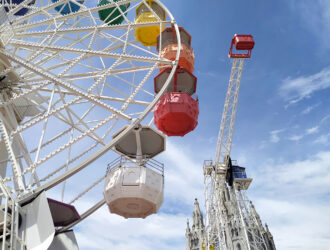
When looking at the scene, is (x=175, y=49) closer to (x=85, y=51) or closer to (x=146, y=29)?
(x=146, y=29)

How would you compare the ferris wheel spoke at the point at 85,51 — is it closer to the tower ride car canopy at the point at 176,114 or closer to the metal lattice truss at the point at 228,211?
the tower ride car canopy at the point at 176,114

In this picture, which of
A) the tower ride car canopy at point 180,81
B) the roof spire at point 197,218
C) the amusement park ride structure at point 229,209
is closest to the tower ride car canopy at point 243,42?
the amusement park ride structure at point 229,209

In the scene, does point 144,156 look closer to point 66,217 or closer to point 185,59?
point 66,217

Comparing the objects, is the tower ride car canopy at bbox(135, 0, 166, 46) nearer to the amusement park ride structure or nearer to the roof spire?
the amusement park ride structure

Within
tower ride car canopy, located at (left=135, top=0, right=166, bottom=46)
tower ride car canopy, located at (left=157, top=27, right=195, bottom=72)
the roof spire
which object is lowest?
tower ride car canopy, located at (left=157, top=27, right=195, bottom=72)

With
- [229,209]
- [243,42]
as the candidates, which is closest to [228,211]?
[229,209]

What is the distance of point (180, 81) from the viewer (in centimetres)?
1678

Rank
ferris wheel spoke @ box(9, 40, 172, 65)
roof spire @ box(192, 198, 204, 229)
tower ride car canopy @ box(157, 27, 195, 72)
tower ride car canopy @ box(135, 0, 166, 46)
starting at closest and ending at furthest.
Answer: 1. ferris wheel spoke @ box(9, 40, 172, 65)
2. tower ride car canopy @ box(157, 27, 195, 72)
3. tower ride car canopy @ box(135, 0, 166, 46)
4. roof spire @ box(192, 198, 204, 229)

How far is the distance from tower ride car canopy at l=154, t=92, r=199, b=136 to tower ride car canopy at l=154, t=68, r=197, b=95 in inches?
49.5

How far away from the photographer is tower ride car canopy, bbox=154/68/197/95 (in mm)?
16312

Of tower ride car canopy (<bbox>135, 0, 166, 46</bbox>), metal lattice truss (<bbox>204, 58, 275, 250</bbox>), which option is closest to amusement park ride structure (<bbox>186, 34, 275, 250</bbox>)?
metal lattice truss (<bbox>204, 58, 275, 250</bbox>)

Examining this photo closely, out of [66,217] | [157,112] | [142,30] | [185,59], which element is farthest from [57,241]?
[142,30]

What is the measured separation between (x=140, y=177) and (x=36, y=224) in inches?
175

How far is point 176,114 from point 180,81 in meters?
2.91
